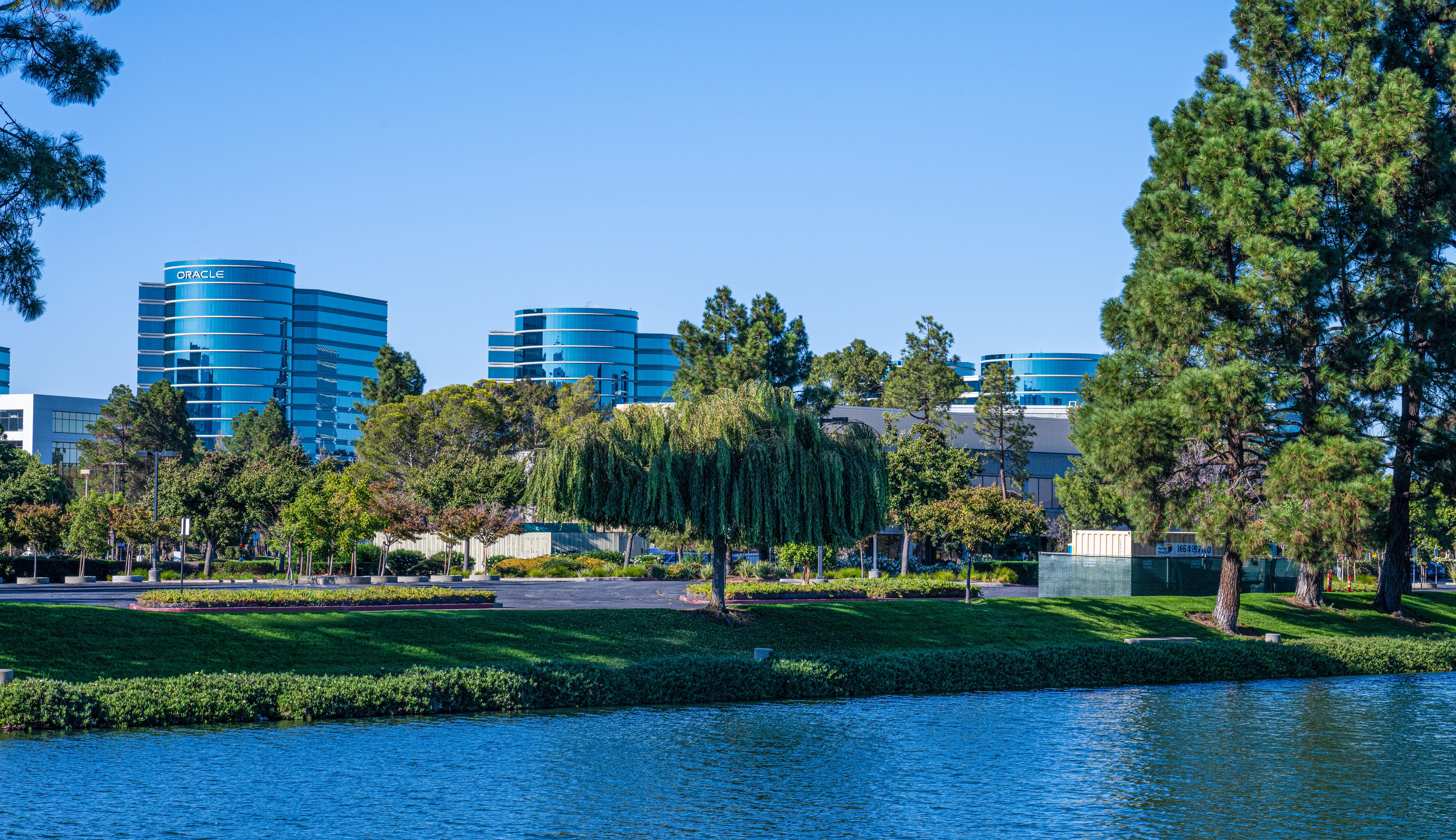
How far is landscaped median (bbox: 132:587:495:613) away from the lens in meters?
35.6

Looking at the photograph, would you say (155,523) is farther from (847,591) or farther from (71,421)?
(71,421)

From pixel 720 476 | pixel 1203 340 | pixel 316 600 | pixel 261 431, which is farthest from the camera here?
pixel 261 431

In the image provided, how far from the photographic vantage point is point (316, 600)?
36.2 m

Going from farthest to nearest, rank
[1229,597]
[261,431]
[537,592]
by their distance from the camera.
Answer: [261,431], [537,592], [1229,597]

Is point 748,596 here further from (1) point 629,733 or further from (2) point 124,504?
(2) point 124,504

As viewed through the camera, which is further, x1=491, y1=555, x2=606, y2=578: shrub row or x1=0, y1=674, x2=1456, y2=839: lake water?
x1=491, y1=555, x2=606, y2=578: shrub row

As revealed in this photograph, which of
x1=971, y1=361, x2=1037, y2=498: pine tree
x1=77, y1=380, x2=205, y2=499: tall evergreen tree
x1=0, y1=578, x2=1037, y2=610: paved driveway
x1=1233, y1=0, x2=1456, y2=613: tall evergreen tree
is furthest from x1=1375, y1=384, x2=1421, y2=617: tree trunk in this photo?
x1=77, y1=380, x2=205, y2=499: tall evergreen tree

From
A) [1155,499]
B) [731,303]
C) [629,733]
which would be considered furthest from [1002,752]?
[731,303]

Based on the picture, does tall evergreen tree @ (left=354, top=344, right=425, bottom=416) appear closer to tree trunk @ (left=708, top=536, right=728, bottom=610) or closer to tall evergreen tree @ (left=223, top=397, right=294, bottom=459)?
tall evergreen tree @ (left=223, top=397, right=294, bottom=459)

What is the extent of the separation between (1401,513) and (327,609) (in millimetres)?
36036

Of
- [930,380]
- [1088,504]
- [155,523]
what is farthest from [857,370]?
[155,523]

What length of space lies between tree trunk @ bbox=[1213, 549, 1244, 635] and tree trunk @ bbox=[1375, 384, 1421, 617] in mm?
6272

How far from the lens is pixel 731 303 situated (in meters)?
67.0

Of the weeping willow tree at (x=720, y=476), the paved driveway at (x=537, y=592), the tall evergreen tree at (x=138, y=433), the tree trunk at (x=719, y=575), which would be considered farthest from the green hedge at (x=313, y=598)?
the tall evergreen tree at (x=138, y=433)
